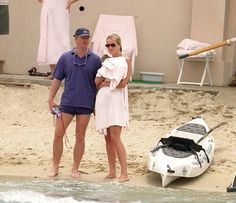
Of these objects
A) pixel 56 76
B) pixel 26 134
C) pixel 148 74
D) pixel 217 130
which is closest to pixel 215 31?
pixel 148 74

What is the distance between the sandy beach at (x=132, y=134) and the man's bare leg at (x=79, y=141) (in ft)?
0.49

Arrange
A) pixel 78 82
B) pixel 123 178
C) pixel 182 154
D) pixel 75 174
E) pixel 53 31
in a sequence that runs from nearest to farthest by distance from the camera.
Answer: pixel 78 82 < pixel 123 178 < pixel 75 174 < pixel 182 154 < pixel 53 31

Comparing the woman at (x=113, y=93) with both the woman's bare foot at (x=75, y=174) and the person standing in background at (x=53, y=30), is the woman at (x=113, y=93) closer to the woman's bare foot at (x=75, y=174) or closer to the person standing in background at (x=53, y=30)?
the woman's bare foot at (x=75, y=174)

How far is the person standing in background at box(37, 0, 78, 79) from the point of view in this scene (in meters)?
13.0

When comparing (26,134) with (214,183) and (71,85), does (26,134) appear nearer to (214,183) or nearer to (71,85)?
(71,85)

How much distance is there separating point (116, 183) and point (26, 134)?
2806 millimetres

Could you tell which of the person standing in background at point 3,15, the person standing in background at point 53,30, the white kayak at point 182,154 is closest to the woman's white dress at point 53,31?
the person standing in background at point 53,30

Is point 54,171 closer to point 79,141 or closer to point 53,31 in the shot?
point 79,141

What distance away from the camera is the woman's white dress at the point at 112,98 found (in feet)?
31.6

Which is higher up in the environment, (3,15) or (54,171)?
(3,15)

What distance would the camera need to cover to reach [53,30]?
42.9 feet

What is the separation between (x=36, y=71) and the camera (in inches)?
595

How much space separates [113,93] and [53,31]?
143 inches

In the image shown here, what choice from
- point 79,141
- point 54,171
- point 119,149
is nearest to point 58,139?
point 79,141
